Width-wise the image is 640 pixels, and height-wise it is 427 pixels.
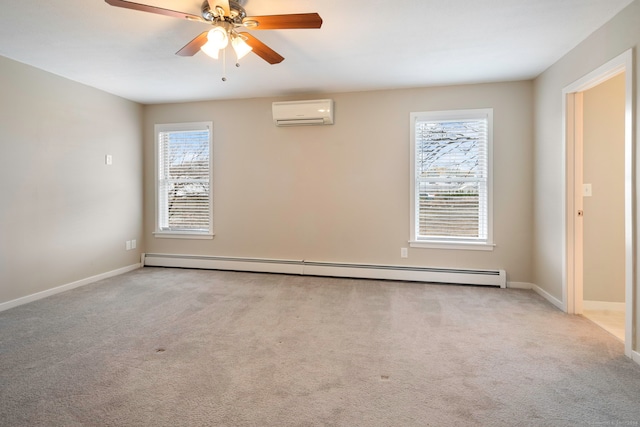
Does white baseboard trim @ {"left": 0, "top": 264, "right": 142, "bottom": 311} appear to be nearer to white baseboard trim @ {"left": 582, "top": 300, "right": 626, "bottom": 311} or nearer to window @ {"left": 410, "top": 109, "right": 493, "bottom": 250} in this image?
window @ {"left": 410, "top": 109, "right": 493, "bottom": 250}

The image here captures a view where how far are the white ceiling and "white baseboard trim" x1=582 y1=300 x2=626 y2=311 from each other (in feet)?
8.25

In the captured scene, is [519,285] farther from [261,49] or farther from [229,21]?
[229,21]

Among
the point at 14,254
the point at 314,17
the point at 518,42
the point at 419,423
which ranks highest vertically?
the point at 518,42

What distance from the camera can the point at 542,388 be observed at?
1.85m

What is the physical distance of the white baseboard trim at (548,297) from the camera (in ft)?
10.3

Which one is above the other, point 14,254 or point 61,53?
point 61,53

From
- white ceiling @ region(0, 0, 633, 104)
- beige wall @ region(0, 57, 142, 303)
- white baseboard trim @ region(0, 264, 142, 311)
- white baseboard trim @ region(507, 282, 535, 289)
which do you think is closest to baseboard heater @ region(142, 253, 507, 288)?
white baseboard trim @ region(507, 282, 535, 289)

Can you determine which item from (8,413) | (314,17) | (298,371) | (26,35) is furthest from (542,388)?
(26,35)

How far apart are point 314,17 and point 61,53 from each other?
8.87 feet

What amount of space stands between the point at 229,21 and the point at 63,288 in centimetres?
360

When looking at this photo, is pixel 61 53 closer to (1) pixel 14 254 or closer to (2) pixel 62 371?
(1) pixel 14 254

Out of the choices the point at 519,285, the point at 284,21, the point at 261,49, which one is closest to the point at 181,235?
the point at 261,49

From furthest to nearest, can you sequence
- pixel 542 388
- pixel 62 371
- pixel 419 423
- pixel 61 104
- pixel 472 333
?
pixel 61 104 → pixel 472 333 → pixel 62 371 → pixel 542 388 → pixel 419 423

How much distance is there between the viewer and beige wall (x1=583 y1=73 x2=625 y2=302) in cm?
310
